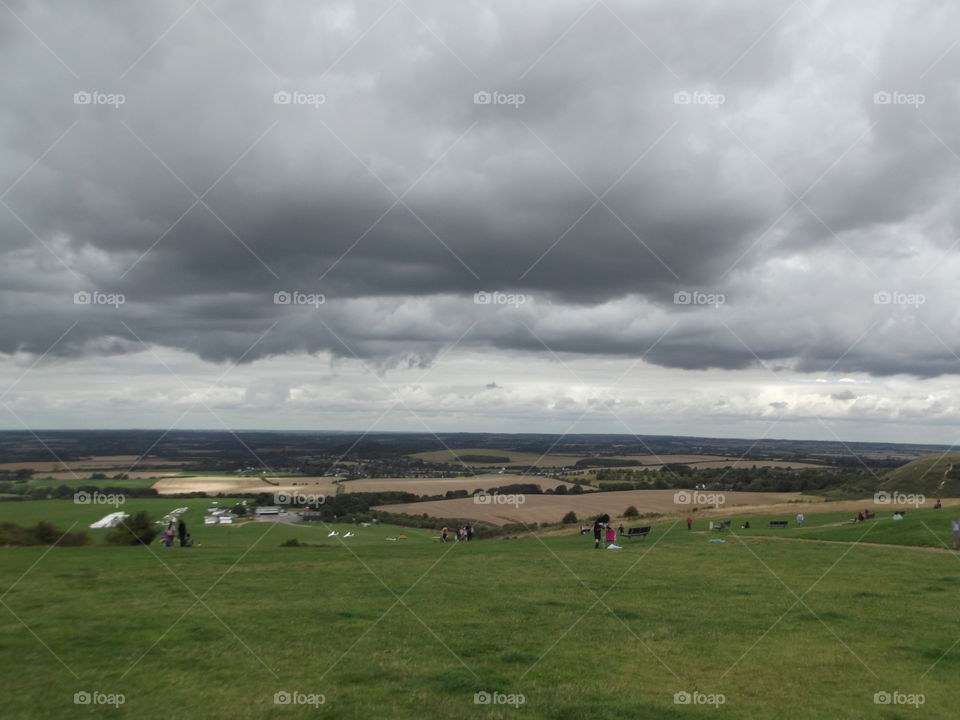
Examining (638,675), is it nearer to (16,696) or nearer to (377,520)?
(16,696)

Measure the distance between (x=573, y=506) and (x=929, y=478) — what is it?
167 feet

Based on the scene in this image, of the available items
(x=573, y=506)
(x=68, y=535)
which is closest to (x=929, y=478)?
(x=573, y=506)

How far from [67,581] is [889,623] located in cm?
2149

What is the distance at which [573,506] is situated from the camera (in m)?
71.8

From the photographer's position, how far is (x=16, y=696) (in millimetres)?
9516

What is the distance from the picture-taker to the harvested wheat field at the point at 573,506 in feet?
216

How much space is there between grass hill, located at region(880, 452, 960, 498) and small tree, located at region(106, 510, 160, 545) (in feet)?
275

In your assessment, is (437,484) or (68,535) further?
(437,484)

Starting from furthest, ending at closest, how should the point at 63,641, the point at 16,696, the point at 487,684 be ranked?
the point at 63,641 < the point at 487,684 < the point at 16,696

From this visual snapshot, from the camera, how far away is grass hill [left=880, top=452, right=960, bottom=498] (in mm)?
76375

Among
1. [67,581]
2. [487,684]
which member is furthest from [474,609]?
[67,581]

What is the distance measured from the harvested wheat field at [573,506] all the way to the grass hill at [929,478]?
500 inches

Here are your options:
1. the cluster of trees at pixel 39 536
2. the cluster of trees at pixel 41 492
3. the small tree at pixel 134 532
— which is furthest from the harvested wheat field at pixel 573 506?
the cluster of trees at pixel 39 536

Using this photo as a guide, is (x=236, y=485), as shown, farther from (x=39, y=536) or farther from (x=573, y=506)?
(x=39, y=536)
